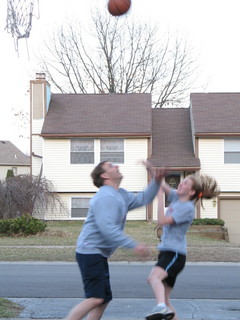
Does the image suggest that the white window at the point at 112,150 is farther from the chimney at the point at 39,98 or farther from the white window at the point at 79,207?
the chimney at the point at 39,98

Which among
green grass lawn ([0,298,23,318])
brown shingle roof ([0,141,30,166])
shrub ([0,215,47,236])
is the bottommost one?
green grass lawn ([0,298,23,318])

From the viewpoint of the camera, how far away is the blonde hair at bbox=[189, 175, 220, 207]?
673 centimetres

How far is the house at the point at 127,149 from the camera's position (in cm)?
3019

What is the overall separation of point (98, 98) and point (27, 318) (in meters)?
25.6

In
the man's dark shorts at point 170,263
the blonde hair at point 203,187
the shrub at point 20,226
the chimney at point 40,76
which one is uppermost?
the chimney at point 40,76

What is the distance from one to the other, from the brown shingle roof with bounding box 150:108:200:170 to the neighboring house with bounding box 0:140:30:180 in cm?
3063

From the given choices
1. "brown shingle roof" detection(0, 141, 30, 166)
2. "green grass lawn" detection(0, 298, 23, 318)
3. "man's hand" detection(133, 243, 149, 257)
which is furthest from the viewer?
"brown shingle roof" detection(0, 141, 30, 166)

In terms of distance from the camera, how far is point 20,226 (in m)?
23.4

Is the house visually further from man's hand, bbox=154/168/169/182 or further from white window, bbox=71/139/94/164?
man's hand, bbox=154/168/169/182

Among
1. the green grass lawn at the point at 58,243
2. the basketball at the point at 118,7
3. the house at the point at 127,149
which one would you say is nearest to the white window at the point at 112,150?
the house at the point at 127,149

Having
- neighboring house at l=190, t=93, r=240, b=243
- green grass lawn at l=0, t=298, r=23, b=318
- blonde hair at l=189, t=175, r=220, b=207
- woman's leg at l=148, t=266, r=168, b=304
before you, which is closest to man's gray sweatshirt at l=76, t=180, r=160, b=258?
woman's leg at l=148, t=266, r=168, b=304

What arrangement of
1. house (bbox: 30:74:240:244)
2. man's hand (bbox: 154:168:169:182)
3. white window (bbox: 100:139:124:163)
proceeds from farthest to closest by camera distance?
1. white window (bbox: 100:139:124:163)
2. house (bbox: 30:74:240:244)
3. man's hand (bbox: 154:168:169:182)

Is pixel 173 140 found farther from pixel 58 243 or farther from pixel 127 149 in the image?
pixel 58 243

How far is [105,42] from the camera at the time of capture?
142 feet
